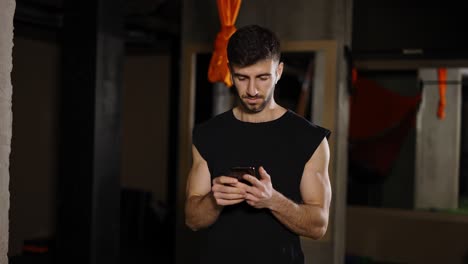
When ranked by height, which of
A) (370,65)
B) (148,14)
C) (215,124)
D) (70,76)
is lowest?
(215,124)

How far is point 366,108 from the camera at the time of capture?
5.38m

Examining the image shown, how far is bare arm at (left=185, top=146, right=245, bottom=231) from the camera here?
157cm

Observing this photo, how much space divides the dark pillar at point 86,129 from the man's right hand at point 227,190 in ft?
8.79

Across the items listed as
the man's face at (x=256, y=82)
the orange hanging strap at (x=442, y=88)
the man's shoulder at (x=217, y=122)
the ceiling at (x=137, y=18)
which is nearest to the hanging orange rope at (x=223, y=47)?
the man's shoulder at (x=217, y=122)

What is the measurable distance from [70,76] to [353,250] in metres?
3.27

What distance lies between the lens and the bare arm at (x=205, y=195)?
61.6 inches

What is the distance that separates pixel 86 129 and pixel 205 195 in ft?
8.33

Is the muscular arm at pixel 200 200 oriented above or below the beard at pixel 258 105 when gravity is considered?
below

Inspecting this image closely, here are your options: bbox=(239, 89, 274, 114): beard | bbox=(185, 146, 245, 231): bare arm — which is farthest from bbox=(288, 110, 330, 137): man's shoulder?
bbox=(185, 146, 245, 231): bare arm

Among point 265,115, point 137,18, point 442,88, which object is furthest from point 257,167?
point 442,88

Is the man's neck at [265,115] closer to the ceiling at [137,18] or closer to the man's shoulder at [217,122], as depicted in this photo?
the man's shoulder at [217,122]

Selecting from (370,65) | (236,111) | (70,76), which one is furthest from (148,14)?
(236,111)

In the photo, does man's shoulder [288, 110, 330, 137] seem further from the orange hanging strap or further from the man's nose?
the orange hanging strap

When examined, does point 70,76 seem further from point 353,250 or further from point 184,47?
point 353,250
